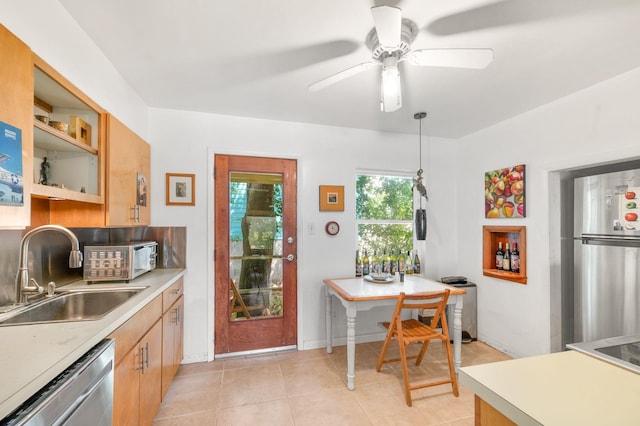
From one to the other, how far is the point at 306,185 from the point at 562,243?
7.91ft

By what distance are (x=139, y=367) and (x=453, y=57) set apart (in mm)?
2322

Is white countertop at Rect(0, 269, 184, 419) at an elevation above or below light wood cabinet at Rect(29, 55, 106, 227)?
below

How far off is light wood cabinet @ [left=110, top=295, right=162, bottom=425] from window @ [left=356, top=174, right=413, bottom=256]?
2.14m

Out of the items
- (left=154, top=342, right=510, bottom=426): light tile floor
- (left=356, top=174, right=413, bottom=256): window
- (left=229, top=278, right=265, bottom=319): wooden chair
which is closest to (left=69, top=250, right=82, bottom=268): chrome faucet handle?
(left=154, top=342, right=510, bottom=426): light tile floor

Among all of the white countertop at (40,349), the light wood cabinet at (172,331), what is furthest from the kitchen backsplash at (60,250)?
the white countertop at (40,349)

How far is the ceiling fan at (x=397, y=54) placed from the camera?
1.25 meters

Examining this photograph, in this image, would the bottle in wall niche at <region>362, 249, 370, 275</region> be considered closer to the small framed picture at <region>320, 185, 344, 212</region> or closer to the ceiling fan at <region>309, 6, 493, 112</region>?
the small framed picture at <region>320, 185, 344, 212</region>

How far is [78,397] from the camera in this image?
0.96 meters

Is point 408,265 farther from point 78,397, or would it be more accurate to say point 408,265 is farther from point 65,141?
point 65,141

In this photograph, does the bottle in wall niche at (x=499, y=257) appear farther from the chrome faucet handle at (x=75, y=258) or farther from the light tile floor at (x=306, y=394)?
the chrome faucet handle at (x=75, y=258)

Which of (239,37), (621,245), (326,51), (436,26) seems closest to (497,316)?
(621,245)

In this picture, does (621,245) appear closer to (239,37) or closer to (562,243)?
(562,243)

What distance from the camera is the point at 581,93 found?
223cm

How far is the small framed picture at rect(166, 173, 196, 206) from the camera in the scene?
2.63 metres
